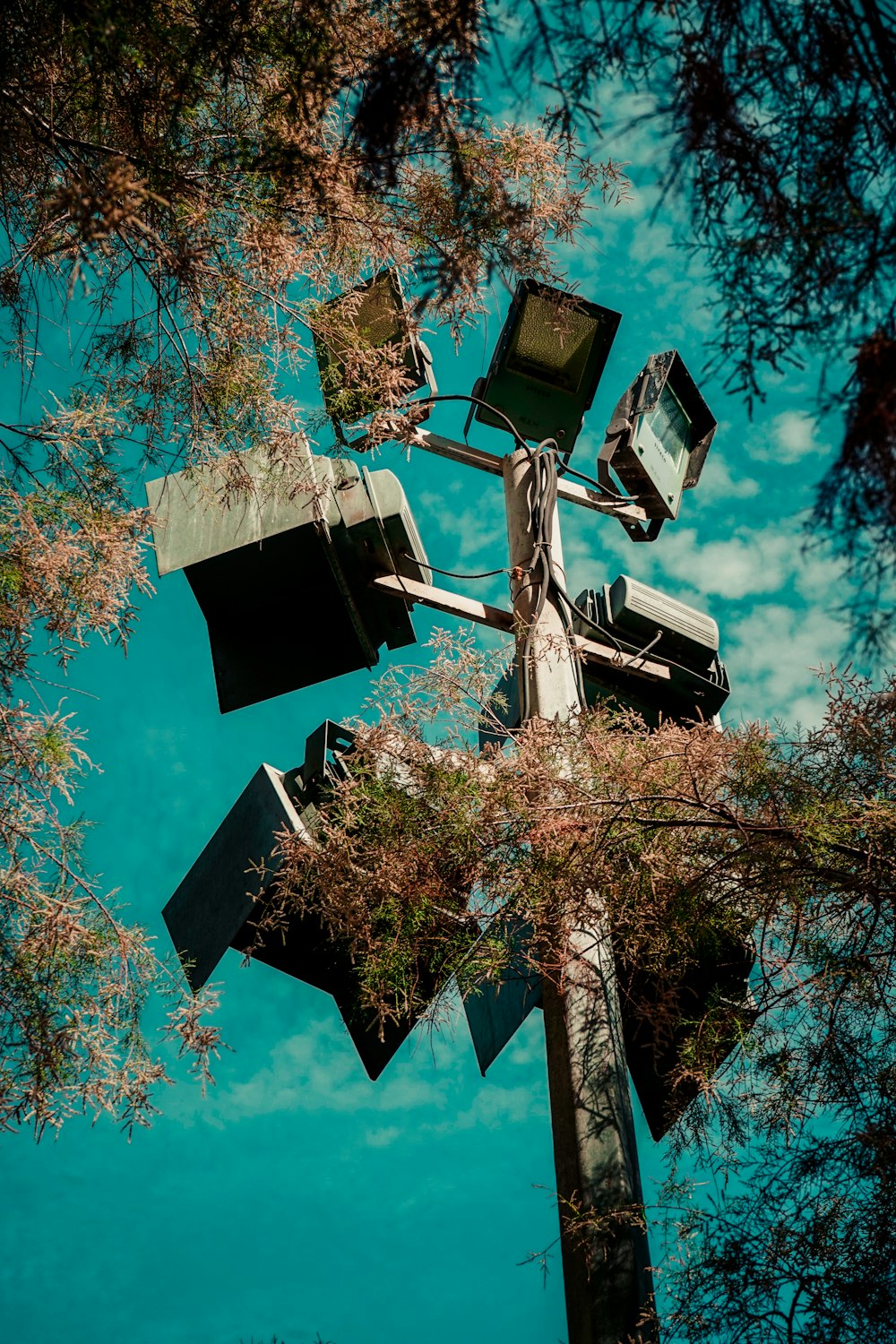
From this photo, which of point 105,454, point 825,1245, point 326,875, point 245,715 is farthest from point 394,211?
point 245,715

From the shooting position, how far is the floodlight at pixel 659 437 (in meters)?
6.78

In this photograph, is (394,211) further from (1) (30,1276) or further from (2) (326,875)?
(1) (30,1276)

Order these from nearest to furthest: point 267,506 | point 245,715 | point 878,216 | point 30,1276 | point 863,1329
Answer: point 878,216 → point 863,1329 → point 267,506 → point 30,1276 → point 245,715

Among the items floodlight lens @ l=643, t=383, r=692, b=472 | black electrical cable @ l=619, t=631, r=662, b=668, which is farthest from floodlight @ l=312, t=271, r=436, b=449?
black electrical cable @ l=619, t=631, r=662, b=668

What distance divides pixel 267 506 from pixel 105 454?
1271 millimetres

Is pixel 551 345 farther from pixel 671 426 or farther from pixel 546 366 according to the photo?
pixel 671 426

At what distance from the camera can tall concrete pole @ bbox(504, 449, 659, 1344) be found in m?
4.14

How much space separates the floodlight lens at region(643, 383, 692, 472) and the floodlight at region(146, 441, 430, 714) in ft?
5.12

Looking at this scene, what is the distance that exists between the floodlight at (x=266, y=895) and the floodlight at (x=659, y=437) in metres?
2.26

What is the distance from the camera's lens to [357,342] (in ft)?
17.1

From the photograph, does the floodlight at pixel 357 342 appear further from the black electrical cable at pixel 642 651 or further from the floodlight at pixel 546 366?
the black electrical cable at pixel 642 651

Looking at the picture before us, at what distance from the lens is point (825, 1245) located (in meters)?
4.26

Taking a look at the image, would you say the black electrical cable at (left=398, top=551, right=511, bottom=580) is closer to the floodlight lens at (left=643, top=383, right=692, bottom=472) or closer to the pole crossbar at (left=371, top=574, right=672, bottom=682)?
the pole crossbar at (left=371, top=574, right=672, bottom=682)

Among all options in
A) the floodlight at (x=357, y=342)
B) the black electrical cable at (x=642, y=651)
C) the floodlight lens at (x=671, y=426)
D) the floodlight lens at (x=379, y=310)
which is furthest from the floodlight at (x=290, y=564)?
the floodlight lens at (x=671, y=426)
